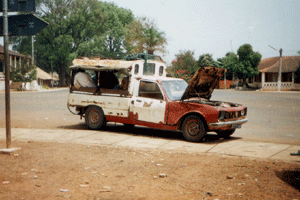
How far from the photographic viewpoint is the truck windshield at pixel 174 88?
9.52 metres

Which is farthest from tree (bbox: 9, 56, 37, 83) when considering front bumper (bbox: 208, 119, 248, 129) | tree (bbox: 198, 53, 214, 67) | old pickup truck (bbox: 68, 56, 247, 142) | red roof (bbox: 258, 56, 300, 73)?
front bumper (bbox: 208, 119, 248, 129)

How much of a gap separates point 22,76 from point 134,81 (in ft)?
149

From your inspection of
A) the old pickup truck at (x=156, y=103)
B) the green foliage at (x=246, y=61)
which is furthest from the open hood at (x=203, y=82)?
the green foliage at (x=246, y=61)

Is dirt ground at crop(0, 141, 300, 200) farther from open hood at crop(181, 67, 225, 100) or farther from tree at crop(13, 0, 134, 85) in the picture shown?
tree at crop(13, 0, 134, 85)

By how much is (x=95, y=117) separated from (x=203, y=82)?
3.64 m

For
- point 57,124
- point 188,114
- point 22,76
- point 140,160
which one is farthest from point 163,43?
point 140,160

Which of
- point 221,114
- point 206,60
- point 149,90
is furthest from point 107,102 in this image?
point 206,60

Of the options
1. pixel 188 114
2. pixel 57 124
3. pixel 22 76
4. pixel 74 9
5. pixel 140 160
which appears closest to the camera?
pixel 140 160

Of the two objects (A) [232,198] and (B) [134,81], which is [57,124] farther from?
(A) [232,198]

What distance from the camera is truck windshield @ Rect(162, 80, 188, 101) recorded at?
9.52 m

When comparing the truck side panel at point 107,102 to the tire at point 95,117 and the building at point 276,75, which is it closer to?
the tire at point 95,117

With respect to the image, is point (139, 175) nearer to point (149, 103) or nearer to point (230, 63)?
point (149, 103)

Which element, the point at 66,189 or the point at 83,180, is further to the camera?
the point at 83,180

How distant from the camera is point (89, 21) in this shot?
65.6 meters
